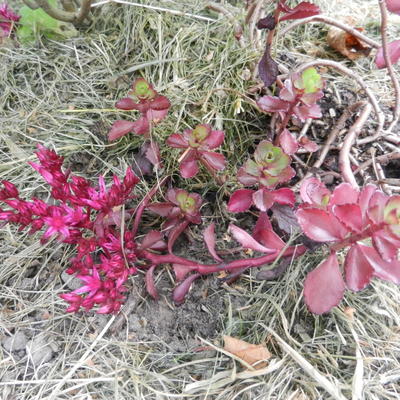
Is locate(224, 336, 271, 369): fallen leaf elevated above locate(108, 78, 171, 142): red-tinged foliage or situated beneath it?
situated beneath

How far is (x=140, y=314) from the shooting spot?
1.25 meters

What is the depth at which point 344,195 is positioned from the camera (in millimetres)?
1038

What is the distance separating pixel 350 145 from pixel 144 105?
0.67 metres

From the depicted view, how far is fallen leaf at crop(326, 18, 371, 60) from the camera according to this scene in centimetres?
166

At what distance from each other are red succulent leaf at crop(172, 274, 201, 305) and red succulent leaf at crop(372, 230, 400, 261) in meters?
0.50

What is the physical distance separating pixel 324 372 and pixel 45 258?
34.7 inches

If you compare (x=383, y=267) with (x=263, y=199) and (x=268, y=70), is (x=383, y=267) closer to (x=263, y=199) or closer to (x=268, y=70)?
(x=263, y=199)

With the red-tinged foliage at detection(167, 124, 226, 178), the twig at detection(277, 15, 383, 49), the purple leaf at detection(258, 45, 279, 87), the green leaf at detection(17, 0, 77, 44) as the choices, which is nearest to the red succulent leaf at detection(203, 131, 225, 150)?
the red-tinged foliage at detection(167, 124, 226, 178)

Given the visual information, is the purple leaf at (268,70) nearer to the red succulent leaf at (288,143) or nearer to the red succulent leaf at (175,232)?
the red succulent leaf at (288,143)

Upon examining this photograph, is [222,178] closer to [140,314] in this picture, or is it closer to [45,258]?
[140,314]

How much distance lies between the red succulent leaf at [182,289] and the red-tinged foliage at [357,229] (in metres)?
0.34

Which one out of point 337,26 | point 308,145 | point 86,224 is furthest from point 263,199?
point 337,26

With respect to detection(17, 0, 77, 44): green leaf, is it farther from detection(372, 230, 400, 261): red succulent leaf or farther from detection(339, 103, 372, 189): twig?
detection(372, 230, 400, 261): red succulent leaf

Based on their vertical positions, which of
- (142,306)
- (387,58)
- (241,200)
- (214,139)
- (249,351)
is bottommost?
(142,306)
